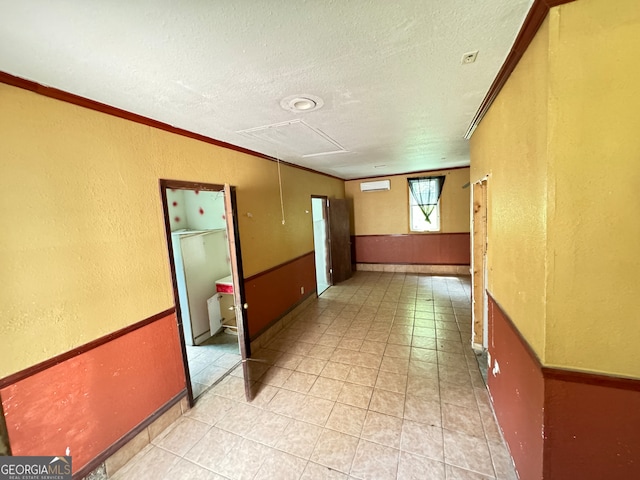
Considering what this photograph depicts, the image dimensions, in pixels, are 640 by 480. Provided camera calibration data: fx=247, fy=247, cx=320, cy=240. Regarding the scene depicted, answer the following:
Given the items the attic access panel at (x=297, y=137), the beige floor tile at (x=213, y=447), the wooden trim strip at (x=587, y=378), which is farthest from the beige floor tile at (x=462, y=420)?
the attic access panel at (x=297, y=137)

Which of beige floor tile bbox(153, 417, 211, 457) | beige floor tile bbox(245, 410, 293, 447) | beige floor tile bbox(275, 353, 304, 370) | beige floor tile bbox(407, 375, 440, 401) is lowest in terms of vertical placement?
beige floor tile bbox(407, 375, 440, 401)

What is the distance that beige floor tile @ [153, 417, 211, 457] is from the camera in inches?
72.6

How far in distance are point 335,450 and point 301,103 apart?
2491 millimetres

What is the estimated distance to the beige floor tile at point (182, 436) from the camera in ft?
6.05

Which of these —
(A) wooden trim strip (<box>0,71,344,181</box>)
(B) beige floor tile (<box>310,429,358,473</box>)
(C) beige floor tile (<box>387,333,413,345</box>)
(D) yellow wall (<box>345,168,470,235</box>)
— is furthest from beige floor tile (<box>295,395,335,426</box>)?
(D) yellow wall (<box>345,168,470,235</box>)

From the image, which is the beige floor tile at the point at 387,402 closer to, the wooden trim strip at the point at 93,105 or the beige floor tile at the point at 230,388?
the beige floor tile at the point at 230,388

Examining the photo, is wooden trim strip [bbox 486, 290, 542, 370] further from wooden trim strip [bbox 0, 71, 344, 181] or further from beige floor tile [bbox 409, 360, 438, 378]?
wooden trim strip [bbox 0, 71, 344, 181]

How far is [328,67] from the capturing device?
135 cm

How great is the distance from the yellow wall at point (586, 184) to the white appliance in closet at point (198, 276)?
133 inches

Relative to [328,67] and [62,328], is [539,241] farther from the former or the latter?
[62,328]

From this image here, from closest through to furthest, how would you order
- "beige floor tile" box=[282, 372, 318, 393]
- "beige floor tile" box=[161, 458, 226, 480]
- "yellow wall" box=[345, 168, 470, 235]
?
"beige floor tile" box=[161, 458, 226, 480], "beige floor tile" box=[282, 372, 318, 393], "yellow wall" box=[345, 168, 470, 235]

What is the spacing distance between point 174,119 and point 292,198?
2.26 m

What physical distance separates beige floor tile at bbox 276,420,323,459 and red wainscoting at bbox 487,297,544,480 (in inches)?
50.5

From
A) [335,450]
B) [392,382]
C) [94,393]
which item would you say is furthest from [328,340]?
[94,393]
